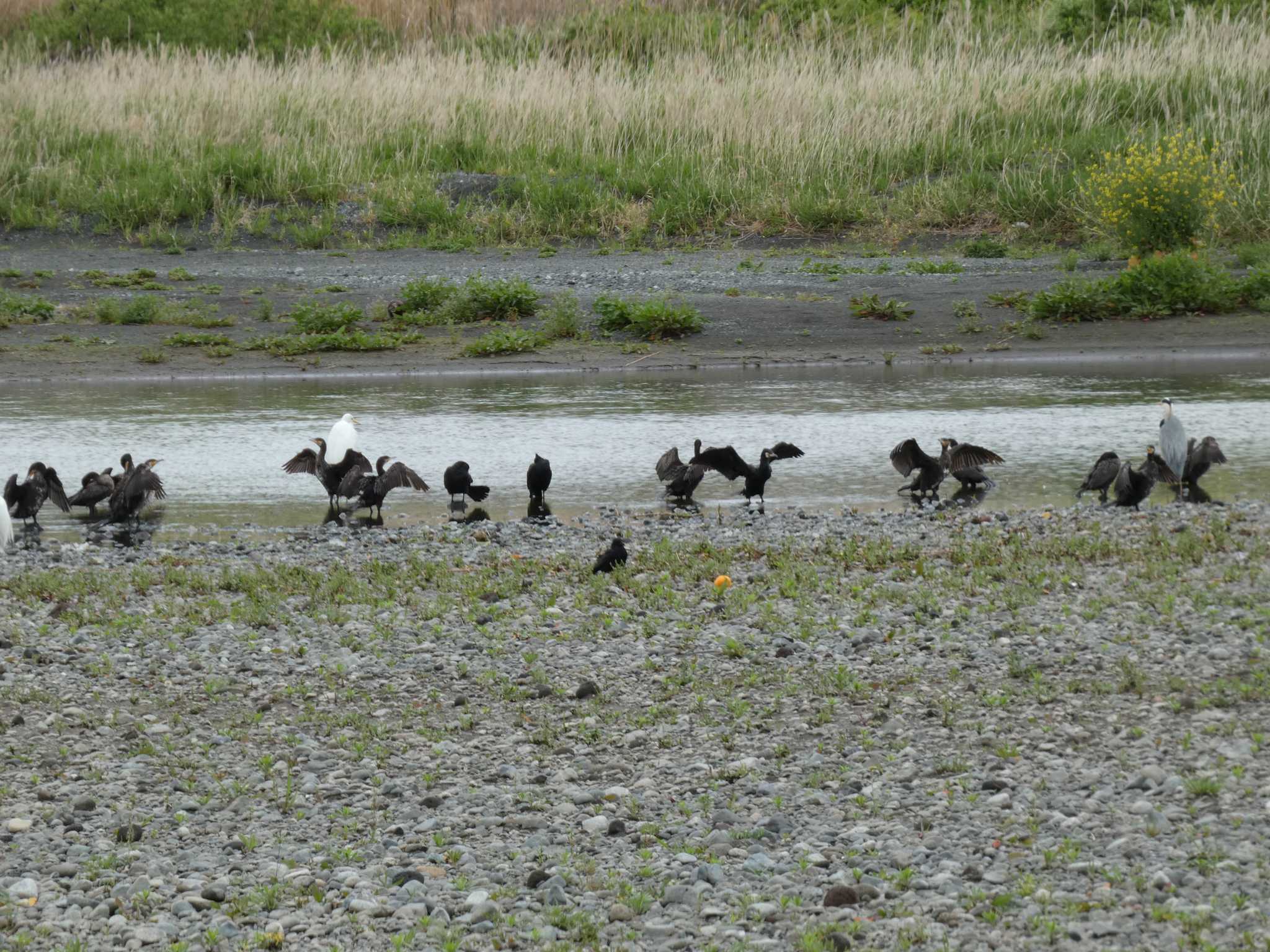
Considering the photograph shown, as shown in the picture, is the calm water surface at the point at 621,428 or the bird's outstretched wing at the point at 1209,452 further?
the calm water surface at the point at 621,428

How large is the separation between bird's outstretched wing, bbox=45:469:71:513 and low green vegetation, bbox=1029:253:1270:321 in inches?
441

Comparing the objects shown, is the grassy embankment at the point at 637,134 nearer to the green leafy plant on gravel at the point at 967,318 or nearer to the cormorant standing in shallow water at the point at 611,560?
the green leafy plant on gravel at the point at 967,318

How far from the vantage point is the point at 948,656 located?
21.8 feet

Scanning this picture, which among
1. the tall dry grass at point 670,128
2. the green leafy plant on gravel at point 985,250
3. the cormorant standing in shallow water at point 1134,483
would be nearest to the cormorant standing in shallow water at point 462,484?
the cormorant standing in shallow water at point 1134,483

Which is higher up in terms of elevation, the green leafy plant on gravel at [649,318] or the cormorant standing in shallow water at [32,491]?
the green leafy plant on gravel at [649,318]

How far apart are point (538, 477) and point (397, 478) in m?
0.99

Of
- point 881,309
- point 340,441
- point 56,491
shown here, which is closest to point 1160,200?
point 881,309

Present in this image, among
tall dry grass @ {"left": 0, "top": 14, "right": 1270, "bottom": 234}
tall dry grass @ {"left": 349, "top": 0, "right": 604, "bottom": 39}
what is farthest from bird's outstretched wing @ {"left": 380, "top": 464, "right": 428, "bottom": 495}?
tall dry grass @ {"left": 349, "top": 0, "right": 604, "bottom": 39}

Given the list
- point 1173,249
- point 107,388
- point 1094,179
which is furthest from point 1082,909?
point 1094,179

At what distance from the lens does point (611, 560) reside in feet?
27.3

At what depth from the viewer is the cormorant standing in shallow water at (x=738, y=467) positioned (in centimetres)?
1051

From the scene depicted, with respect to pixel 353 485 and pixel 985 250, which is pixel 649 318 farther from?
pixel 353 485

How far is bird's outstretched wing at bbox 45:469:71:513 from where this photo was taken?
34.3ft

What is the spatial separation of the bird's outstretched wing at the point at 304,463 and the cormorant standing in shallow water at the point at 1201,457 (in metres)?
6.24
